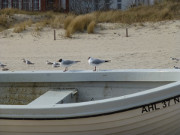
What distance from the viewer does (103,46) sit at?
16.9 meters

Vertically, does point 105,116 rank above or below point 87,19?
below

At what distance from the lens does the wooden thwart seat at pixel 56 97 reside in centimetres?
553

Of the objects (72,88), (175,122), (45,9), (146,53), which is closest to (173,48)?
(146,53)

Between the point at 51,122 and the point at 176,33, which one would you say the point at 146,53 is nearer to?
the point at 176,33

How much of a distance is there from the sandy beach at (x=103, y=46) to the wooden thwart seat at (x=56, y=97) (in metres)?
6.24

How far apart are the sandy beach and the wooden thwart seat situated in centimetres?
624

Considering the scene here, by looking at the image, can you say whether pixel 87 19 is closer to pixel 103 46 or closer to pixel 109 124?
pixel 103 46

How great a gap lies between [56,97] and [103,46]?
11.3 meters

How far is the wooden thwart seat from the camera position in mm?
5527

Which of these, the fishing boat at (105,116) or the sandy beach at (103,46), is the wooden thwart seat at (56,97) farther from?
the sandy beach at (103,46)

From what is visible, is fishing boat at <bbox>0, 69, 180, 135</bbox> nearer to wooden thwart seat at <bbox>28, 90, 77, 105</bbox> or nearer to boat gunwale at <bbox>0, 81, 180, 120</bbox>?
boat gunwale at <bbox>0, 81, 180, 120</bbox>

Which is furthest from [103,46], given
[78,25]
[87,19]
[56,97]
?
[56,97]

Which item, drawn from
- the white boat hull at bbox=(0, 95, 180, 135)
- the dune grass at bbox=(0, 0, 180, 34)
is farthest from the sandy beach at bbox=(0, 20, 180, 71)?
the white boat hull at bbox=(0, 95, 180, 135)

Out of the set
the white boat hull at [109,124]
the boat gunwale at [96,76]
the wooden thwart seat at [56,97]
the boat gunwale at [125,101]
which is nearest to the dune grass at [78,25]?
the boat gunwale at [96,76]
